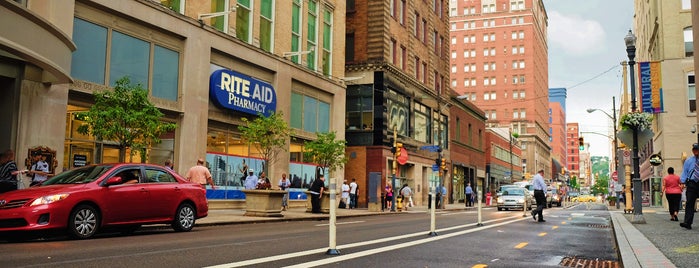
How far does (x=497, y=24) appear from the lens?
11862 centimetres

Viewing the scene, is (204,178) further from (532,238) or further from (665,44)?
(665,44)

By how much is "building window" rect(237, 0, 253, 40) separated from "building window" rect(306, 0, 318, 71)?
538cm

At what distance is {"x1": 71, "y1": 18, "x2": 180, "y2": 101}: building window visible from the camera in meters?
17.6

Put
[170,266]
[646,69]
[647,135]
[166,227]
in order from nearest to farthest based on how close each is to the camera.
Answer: [170,266], [166,227], [647,135], [646,69]

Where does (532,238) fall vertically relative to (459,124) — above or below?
below

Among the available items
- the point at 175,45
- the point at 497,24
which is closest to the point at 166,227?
the point at 175,45

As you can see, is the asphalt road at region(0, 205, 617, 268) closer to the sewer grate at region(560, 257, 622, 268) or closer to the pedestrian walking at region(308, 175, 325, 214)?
the sewer grate at region(560, 257, 622, 268)

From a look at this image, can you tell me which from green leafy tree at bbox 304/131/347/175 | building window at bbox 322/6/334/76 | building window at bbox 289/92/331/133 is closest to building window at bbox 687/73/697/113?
building window at bbox 322/6/334/76

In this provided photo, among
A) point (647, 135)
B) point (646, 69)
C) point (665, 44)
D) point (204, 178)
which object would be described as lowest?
point (204, 178)

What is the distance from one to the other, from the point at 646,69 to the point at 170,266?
34.0 metres

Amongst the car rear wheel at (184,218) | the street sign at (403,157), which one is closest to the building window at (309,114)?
the street sign at (403,157)

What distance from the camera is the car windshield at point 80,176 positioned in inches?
448

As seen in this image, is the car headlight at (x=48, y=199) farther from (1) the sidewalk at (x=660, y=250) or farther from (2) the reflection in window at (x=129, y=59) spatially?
(1) the sidewalk at (x=660, y=250)

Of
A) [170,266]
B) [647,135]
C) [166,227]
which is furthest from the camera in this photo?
[647,135]
